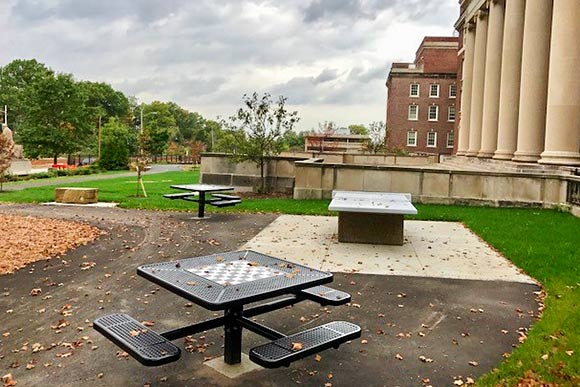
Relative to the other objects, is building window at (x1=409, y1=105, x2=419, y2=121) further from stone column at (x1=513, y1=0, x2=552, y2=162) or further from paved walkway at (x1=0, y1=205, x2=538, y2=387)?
paved walkway at (x1=0, y1=205, x2=538, y2=387)

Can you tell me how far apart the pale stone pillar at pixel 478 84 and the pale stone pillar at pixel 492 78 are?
378 centimetres

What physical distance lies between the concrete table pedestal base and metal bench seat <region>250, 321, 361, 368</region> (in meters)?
6.43

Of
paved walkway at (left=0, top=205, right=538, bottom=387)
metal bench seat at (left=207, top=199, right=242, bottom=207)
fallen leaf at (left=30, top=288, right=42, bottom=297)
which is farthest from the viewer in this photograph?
metal bench seat at (left=207, top=199, right=242, bottom=207)

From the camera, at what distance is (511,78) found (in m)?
27.2

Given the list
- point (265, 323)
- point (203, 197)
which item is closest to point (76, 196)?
point (203, 197)

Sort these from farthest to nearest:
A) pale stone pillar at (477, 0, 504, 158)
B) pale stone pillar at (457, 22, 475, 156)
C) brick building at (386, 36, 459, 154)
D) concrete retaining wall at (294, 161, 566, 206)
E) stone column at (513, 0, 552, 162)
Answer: brick building at (386, 36, 459, 154)
pale stone pillar at (457, 22, 475, 156)
pale stone pillar at (477, 0, 504, 158)
stone column at (513, 0, 552, 162)
concrete retaining wall at (294, 161, 566, 206)

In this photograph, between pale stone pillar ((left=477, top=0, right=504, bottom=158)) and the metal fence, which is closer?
pale stone pillar ((left=477, top=0, right=504, bottom=158))

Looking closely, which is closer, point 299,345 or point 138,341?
point 138,341

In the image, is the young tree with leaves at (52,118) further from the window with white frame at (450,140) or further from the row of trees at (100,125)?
the window with white frame at (450,140)

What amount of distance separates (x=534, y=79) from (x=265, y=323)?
2139cm

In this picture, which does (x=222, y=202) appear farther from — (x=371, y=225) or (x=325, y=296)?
(x=325, y=296)

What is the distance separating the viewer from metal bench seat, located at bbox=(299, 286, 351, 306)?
548 cm

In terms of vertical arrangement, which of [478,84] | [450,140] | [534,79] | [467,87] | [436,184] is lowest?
[436,184]

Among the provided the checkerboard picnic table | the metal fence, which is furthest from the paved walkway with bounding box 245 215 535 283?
the metal fence
